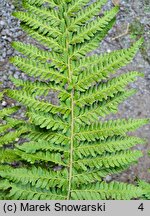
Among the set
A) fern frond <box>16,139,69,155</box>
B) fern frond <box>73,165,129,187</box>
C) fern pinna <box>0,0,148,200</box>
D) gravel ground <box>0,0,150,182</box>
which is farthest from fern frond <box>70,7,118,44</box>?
gravel ground <box>0,0,150,182</box>

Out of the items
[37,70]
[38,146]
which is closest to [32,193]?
[38,146]

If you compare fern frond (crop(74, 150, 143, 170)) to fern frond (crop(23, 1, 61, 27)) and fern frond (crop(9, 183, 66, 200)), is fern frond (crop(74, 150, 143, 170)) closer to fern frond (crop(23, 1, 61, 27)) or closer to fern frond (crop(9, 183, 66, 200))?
fern frond (crop(9, 183, 66, 200))

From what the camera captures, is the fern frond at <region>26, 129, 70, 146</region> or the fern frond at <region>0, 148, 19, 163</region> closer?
the fern frond at <region>26, 129, 70, 146</region>

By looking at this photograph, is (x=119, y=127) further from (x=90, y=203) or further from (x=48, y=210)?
(x=48, y=210)

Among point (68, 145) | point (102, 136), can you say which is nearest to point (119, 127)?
point (102, 136)

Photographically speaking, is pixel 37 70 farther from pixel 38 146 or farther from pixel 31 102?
pixel 38 146

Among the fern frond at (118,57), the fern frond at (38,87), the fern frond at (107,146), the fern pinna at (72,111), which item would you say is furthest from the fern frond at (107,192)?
the fern frond at (118,57)
